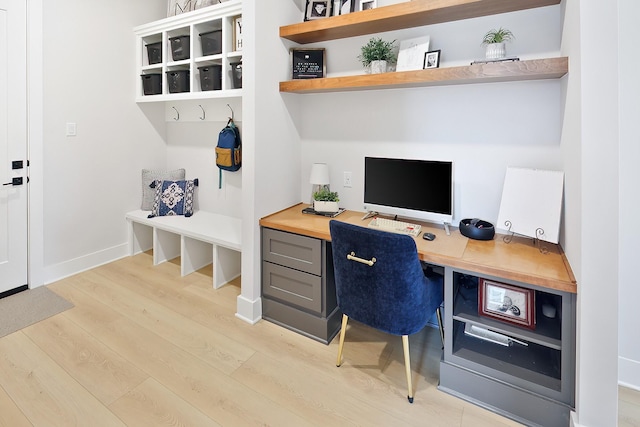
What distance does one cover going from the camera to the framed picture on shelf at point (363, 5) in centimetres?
220

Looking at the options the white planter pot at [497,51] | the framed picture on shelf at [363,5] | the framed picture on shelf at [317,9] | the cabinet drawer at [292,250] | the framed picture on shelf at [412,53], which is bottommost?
the cabinet drawer at [292,250]

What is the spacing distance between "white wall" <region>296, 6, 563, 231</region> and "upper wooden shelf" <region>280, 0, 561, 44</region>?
0.07 m

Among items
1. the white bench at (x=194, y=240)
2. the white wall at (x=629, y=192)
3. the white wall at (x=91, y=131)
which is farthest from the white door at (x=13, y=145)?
the white wall at (x=629, y=192)

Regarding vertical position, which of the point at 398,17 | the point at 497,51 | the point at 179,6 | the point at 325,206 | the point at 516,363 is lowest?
the point at 516,363

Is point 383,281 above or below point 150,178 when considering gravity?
below

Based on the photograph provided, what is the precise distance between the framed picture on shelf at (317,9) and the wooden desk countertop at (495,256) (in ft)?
4.74

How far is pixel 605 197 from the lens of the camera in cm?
128

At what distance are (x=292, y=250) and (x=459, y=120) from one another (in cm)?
131

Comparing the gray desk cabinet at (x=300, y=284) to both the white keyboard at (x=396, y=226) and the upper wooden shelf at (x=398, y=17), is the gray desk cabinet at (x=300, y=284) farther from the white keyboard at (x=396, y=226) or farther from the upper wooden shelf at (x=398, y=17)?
the upper wooden shelf at (x=398, y=17)

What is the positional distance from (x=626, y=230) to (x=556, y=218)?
382mm

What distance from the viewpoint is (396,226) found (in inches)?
83.3

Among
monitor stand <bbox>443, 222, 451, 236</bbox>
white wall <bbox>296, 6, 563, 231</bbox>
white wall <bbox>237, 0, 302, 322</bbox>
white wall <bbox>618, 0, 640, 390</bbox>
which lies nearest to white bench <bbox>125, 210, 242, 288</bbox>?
white wall <bbox>237, 0, 302, 322</bbox>

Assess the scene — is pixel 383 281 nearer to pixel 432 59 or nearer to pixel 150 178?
pixel 432 59

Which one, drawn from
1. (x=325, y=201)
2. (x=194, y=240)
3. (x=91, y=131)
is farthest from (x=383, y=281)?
(x=91, y=131)
